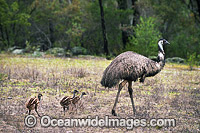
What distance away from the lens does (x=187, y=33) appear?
113 ft

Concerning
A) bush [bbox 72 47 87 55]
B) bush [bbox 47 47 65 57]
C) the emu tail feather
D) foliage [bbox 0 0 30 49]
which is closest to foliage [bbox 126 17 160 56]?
bush [bbox 47 47 65 57]

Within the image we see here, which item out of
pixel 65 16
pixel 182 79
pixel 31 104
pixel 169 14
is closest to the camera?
pixel 31 104

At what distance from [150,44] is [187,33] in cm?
1337

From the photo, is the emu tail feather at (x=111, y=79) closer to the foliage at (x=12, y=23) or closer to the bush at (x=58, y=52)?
the bush at (x=58, y=52)

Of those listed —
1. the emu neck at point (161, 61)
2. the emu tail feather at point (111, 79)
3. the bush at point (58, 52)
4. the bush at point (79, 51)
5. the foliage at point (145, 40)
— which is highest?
the emu neck at point (161, 61)

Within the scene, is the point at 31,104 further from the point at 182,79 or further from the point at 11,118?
the point at 182,79

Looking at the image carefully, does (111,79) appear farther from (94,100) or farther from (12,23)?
(12,23)

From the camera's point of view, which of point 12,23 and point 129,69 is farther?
point 12,23

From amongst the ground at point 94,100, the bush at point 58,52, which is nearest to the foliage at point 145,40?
the bush at point 58,52

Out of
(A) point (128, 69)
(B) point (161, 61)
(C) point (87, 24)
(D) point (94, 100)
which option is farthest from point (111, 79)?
(C) point (87, 24)

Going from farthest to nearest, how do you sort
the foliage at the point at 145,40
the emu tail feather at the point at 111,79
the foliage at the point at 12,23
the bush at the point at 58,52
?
the foliage at the point at 12,23 < the bush at the point at 58,52 < the foliage at the point at 145,40 < the emu tail feather at the point at 111,79

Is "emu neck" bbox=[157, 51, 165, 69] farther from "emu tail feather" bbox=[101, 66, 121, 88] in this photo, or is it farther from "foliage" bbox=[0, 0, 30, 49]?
"foliage" bbox=[0, 0, 30, 49]

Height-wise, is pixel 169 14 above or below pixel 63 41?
above

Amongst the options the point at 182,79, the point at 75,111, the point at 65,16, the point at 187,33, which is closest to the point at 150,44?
the point at 182,79
